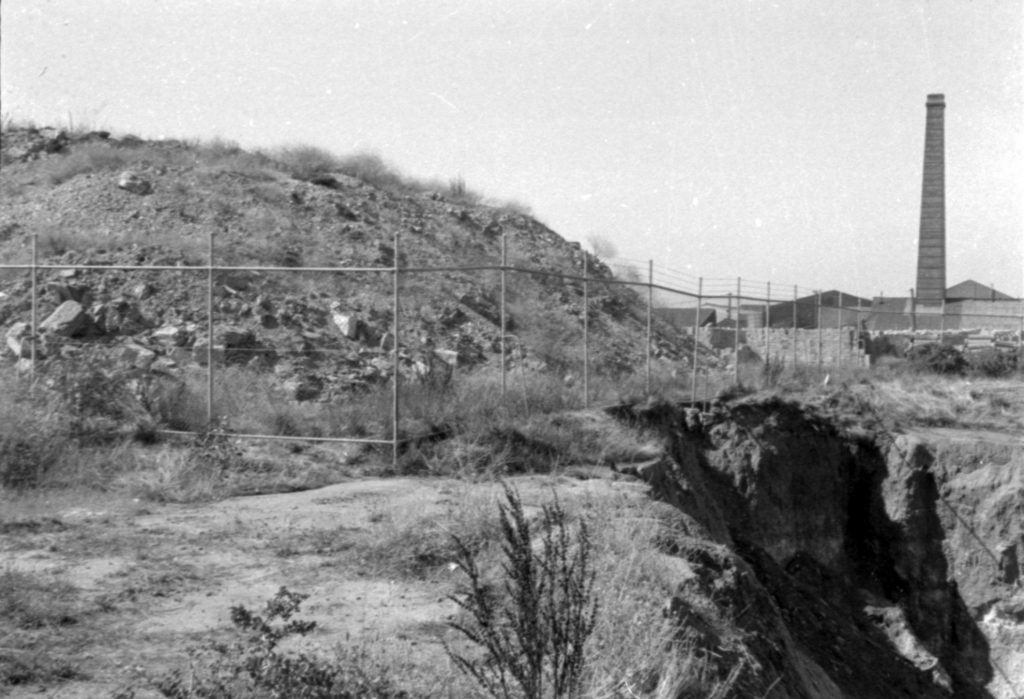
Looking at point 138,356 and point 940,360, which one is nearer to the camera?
point 138,356

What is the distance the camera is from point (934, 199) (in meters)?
54.2

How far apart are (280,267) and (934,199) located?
43572 millimetres

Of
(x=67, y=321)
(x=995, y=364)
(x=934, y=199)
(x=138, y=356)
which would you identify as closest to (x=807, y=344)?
(x=995, y=364)

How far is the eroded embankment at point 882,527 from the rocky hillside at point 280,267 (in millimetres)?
3929

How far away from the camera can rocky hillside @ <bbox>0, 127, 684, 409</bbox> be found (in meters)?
18.4

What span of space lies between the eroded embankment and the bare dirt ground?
278 inches

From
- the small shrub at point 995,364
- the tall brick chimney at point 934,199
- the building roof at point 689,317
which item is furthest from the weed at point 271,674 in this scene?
the tall brick chimney at point 934,199

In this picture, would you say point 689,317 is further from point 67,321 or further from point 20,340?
point 20,340

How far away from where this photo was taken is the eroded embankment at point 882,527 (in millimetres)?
17172

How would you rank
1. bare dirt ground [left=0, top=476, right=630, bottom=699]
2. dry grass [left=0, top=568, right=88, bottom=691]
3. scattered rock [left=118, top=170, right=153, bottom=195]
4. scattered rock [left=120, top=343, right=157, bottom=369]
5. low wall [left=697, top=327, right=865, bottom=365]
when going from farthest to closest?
low wall [left=697, top=327, right=865, bottom=365]
scattered rock [left=118, top=170, right=153, bottom=195]
scattered rock [left=120, top=343, right=157, bottom=369]
bare dirt ground [left=0, top=476, right=630, bottom=699]
dry grass [left=0, top=568, right=88, bottom=691]

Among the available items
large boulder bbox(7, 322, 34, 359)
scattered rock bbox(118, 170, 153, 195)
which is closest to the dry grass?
large boulder bbox(7, 322, 34, 359)

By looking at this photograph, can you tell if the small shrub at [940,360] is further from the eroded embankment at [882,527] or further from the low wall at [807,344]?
the eroded embankment at [882,527]

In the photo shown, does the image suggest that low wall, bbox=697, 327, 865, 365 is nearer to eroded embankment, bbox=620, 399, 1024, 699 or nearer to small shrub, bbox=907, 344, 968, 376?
small shrub, bbox=907, 344, 968, 376

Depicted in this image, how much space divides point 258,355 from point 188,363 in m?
1.10
